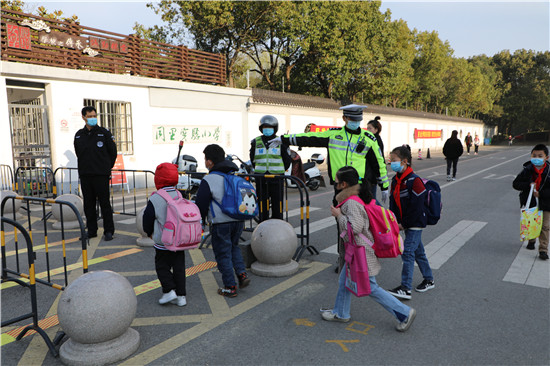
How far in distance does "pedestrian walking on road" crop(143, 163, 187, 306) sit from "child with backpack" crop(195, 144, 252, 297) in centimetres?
35

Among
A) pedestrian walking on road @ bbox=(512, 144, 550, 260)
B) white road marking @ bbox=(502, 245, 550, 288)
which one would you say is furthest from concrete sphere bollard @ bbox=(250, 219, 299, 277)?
pedestrian walking on road @ bbox=(512, 144, 550, 260)

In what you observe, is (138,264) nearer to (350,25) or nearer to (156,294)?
(156,294)

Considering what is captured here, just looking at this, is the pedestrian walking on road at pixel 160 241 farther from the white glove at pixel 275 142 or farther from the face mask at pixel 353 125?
the face mask at pixel 353 125

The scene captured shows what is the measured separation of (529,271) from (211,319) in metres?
4.21

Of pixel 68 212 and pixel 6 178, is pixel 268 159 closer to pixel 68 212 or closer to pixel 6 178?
pixel 68 212

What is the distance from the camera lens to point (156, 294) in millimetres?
4547

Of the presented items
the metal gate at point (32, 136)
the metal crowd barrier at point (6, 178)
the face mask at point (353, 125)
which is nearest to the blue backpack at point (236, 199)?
the face mask at point (353, 125)

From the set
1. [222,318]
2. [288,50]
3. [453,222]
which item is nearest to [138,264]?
[222,318]

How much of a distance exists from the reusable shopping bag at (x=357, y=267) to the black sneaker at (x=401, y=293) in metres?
1.08

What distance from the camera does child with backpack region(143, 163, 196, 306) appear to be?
3945 millimetres

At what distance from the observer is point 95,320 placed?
3.12 meters

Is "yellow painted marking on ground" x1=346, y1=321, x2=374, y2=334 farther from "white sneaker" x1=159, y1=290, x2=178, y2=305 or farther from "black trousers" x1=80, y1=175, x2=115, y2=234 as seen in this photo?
"black trousers" x1=80, y1=175, x2=115, y2=234

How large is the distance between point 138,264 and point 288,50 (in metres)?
23.4

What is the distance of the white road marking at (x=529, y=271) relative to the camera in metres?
4.88
